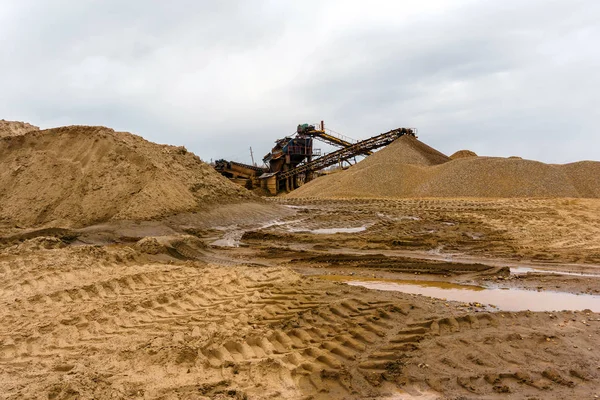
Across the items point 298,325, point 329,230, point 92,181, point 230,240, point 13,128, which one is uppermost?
point 13,128

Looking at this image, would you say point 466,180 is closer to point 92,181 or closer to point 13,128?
point 92,181

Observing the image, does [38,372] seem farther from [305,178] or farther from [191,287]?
[305,178]

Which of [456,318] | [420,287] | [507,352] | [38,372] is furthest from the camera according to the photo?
[420,287]

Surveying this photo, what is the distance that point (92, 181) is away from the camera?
1492 centimetres

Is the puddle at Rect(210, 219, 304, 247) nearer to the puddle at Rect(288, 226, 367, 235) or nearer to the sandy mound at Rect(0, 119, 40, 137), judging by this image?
the puddle at Rect(288, 226, 367, 235)

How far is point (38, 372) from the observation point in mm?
3686

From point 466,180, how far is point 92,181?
1929 centimetres

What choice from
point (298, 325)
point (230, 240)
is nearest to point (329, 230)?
point (230, 240)

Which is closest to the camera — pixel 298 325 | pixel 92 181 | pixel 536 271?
pixel 298 325

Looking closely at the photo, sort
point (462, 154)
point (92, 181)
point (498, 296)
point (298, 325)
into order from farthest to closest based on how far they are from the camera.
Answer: point (462, 154) < point (92, 181) < point (498, 296) < point (298, 325)

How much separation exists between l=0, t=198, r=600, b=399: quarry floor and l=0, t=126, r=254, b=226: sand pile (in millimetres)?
4591

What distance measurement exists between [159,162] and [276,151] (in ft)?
65.9

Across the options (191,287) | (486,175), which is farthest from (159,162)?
(486,175)

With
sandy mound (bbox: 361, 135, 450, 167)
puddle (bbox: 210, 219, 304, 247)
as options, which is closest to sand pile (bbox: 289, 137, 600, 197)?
sandy mound (bbox: 361, 135, 450, 167)
